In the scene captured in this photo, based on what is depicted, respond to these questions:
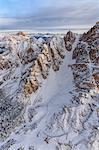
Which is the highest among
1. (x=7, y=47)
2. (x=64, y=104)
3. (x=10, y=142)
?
(x=7, y=47)

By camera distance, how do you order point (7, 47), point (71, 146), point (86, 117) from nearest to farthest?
point (71, 146) < point (86, 117) < point (7, 47)

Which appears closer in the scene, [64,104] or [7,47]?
[64,104]

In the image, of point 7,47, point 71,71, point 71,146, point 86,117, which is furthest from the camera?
point 7,47

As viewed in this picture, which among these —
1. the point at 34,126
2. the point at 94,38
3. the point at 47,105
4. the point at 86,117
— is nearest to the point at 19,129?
the point at 34,126

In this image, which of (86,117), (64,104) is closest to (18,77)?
(64,104)

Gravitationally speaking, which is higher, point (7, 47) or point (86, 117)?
point (7, 47)

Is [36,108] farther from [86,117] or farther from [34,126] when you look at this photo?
[86,117]

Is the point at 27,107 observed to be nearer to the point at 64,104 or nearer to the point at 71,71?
the point at 64,104
